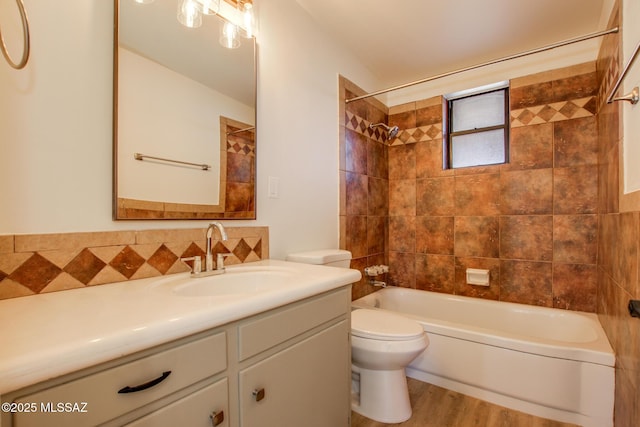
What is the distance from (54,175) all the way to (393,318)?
1726mm

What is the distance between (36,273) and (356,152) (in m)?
2.08

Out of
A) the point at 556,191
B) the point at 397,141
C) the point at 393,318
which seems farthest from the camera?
the point at 397,141

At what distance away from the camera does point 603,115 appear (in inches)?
73.0

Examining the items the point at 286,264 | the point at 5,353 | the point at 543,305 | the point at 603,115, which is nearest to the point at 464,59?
the point at 603,115

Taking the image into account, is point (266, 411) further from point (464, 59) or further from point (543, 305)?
point (464, 59)

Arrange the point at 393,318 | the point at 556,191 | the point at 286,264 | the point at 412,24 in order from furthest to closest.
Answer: the point at 556,191 < the point at 412,24 < the point at 393,318 < the point at 286,264

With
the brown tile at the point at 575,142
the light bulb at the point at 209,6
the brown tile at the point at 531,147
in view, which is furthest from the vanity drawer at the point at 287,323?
the brown tile at the point at 575,142

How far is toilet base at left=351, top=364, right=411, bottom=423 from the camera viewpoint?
1596 millimetres

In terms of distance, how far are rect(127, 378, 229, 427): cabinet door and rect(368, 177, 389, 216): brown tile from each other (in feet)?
6.59

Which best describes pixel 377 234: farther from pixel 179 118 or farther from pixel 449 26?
pixel 179 118

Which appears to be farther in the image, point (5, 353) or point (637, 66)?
point (637, 66)

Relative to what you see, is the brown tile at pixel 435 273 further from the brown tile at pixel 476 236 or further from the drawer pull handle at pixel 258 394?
the drawer pull handle at pixel 258 394

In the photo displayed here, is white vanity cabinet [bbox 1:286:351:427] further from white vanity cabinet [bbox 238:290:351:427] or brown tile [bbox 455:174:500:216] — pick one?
brown tile [bbox 455:174:500:216]

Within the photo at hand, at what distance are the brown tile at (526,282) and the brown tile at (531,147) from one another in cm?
76
